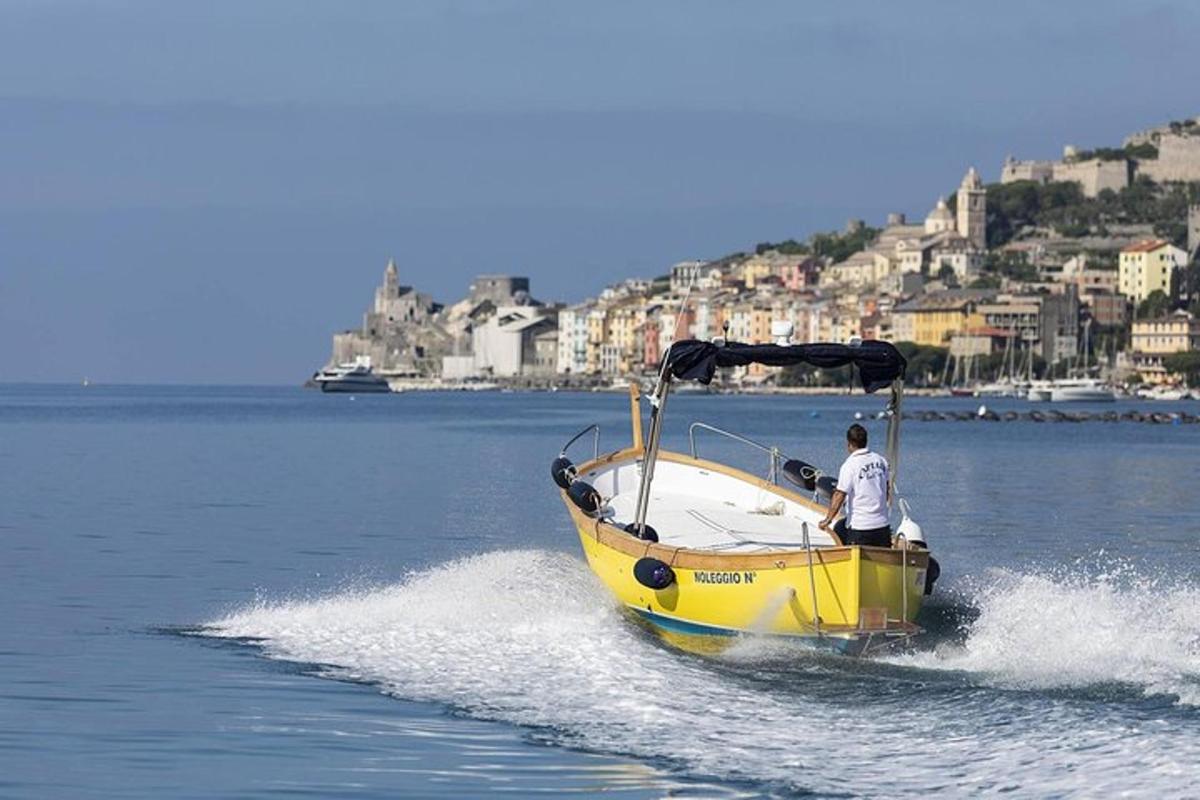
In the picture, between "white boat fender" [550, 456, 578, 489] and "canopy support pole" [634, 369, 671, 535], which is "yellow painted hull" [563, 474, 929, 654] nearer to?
"canopy support pole" [634, 369, 671, 535]

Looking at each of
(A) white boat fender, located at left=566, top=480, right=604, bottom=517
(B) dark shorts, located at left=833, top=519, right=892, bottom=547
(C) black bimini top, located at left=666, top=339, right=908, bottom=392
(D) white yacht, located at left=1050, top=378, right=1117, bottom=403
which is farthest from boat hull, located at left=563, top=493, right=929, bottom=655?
(D) white yacht, located at left=1050, top=378, right=1117, bottom=403

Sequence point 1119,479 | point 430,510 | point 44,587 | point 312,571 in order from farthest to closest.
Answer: point 1119,479
point 430,510
point 312,571
point 44,587

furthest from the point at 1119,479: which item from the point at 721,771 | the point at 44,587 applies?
the point at 721,771

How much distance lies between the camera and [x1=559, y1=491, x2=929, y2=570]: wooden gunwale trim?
58.8ft

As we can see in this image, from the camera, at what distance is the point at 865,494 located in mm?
19016

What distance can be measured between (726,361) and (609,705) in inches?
165

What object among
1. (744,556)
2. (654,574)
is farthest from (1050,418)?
(744,556)

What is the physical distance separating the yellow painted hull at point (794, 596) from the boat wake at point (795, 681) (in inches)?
8.9

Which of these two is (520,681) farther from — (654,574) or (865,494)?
(865,494)

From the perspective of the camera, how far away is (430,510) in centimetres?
3991

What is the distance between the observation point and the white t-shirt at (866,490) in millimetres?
18938

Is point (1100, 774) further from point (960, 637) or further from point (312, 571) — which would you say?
point (312, 571)

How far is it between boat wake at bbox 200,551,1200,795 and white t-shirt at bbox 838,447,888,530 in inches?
43.7

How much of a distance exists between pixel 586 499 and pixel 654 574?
3443 mm
